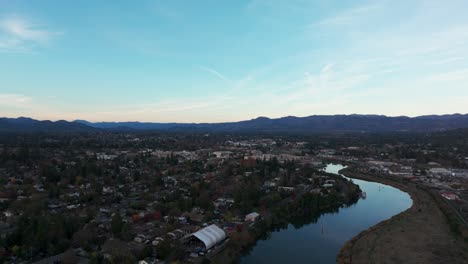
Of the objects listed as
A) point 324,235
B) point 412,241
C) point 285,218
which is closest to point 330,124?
point 285,218

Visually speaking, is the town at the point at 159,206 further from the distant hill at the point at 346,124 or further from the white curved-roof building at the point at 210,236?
the distant hill at the point at 346,124

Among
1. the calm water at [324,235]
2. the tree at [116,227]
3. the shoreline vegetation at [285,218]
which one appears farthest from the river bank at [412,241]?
the tree at [116,227]

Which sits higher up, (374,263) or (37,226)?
(37,226)

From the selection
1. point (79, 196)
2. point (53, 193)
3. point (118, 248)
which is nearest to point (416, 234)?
point (118, 248)

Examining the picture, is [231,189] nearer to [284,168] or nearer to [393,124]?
[284,168]

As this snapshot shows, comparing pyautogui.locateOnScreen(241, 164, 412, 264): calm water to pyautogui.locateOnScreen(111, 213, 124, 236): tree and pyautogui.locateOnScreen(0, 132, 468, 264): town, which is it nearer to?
pyautogui.locateOnScreen(0, 132, 468, 264): town

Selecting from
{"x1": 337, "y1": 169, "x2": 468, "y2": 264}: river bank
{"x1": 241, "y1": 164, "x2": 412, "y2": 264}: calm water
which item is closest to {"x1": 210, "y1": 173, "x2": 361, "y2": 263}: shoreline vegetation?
{"x1": 241, "y1": 164, "x2": 412, "y2": 264}: calm water

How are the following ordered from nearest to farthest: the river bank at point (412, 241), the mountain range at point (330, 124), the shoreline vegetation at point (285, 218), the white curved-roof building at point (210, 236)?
the river bank at point (412, 241) → the white curved-roof building at point (210, 236) → the shoreline vegetation at point (285, 218) → the mountain range at point (330, 124)

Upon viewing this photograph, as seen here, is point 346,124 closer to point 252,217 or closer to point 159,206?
point 252,217
